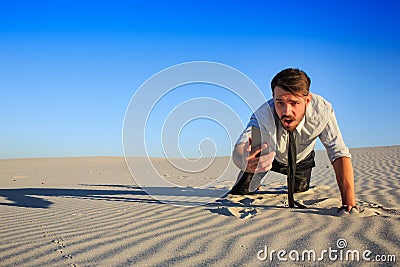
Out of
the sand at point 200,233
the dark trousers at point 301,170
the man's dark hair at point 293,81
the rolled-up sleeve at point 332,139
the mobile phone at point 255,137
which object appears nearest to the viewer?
the sand at point 200,233

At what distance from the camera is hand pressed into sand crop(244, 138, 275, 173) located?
11.6 feet

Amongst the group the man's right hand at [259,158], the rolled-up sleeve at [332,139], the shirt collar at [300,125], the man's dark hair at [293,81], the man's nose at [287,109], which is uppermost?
the man's dark hair at [293,81]

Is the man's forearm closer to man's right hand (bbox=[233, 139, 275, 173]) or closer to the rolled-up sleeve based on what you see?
the rolled-up sleeve

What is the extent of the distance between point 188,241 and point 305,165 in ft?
7.61

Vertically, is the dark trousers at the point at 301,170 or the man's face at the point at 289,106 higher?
the man's face at the point at 289,106

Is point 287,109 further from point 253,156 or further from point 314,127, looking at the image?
point 253,156

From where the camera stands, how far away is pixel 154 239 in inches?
110

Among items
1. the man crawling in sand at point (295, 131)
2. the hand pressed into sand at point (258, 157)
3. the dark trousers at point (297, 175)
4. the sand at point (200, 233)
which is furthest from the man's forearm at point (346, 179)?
the dark trousers at point (297, 175)

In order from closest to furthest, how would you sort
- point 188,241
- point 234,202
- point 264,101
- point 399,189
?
point 188,241 < point 264,101 < point 234,202 < point 399,189

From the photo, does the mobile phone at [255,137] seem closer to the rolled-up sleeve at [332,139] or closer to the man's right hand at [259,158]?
the man's right hand at [259,158]

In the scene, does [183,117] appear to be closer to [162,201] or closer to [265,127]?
[162,201]

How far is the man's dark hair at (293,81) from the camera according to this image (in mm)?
3271

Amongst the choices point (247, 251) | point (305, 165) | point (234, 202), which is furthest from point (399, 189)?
point (247, 251)

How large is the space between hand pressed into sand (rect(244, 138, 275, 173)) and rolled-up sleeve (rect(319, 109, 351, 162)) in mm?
524
